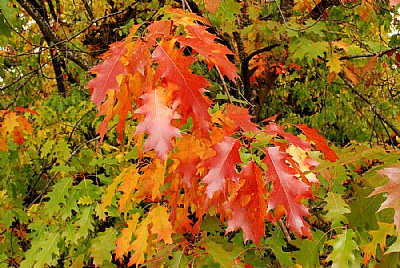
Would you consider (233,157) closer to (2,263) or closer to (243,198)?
(243,198)

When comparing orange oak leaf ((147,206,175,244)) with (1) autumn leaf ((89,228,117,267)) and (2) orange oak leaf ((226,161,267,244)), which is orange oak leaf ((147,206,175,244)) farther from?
(1) autumn leaf ((89,228,117,267))

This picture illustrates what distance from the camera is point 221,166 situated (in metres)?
1.27

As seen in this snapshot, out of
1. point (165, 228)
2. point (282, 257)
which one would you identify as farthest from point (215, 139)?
point (282, 257)

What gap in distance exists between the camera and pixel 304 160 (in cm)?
158

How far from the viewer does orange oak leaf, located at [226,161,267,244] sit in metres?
1.31

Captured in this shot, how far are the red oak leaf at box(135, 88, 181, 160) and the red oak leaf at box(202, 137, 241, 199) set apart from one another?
0.16 metres

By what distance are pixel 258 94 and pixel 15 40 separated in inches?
97.3

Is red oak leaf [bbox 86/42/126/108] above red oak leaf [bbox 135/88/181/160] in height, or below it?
above

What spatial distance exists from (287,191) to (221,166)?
0.20m

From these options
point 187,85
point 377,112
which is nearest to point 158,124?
point 187,85

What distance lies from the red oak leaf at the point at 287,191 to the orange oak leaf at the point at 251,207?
5 centimetres

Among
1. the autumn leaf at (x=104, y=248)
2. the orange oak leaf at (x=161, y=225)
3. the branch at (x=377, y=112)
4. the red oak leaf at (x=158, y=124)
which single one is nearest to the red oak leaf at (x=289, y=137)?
the red oak leaf at (x=158, y=124)

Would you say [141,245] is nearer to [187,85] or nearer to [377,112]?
[187,85]

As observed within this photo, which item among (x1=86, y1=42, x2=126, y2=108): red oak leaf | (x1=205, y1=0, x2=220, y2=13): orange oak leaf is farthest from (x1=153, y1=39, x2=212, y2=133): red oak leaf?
(x1=205, y1=0, x2=220, y2=13): orange oak leaf
